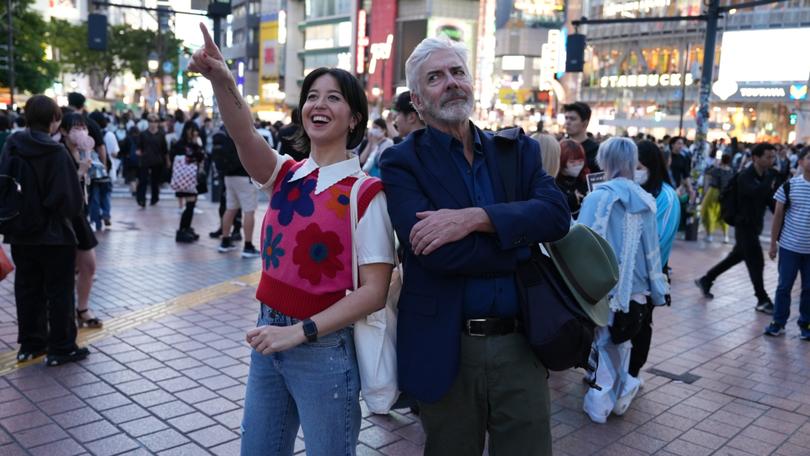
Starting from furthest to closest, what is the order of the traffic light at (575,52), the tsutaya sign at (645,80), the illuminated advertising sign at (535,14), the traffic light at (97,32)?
1. the illuminated advertising sign at (535,14)
2. the tsutaya sign at (645,80)
3. the traffic light at (575,52)
4. the traffic light at (97,32)

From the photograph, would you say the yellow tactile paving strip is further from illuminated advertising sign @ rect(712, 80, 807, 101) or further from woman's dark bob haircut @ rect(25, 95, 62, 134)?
illuminated advertising sign @ rect(712, 80, 807, 101)

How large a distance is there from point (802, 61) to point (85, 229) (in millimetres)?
40131

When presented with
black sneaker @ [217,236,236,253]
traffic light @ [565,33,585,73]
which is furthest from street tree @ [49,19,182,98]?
black sneaker @ [217,236,236,253]

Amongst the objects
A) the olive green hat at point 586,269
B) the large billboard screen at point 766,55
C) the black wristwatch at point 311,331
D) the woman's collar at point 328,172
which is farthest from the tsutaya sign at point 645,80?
the black wristwatch at point 311,331

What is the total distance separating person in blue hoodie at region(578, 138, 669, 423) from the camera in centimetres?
439

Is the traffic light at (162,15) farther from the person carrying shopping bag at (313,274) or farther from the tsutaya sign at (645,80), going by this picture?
the tsutaya sign at (645,80)

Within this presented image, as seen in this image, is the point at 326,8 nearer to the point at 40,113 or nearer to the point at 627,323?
the point at 40,113

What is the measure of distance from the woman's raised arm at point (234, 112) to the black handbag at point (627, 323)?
278 cm

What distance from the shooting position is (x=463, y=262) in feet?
7.20

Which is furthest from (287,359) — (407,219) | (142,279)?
(142,279)

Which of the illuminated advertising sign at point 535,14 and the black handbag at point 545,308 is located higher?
the illuminated advertising sign at point 535,14

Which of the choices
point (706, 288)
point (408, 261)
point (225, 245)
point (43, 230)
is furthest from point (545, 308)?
point (225, 245)

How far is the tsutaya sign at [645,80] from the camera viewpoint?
175 feet

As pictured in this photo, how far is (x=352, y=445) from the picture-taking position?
2363mm
